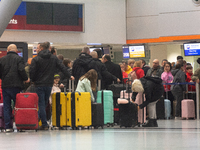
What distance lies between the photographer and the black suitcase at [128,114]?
955cm

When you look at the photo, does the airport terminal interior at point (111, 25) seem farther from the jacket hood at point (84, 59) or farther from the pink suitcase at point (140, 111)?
the pink suitcase at point (140, 111)

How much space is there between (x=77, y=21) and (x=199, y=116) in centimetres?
939

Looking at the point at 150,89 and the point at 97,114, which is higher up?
the point at 150,89

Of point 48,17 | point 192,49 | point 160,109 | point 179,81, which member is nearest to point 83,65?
point 160,109

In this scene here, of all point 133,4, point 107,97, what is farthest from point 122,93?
point 133,4

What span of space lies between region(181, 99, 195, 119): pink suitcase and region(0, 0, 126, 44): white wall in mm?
8691

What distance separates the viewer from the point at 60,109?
9250 mm

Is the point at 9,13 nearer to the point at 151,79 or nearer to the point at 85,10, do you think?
the point at 151,79

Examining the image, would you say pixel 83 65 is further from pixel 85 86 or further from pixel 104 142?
pixel 104 142

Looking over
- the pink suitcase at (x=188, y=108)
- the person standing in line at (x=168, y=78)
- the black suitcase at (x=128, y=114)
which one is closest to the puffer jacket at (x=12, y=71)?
the black suitcase at (x=128, y=114)

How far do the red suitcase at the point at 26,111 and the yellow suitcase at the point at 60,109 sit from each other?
24.8 inches

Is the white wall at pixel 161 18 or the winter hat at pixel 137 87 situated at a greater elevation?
the white wall at pixel 161 18

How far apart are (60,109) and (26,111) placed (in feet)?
2.74

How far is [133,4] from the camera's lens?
2259 cm
